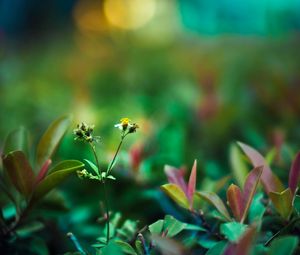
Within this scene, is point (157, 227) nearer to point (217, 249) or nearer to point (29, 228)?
point (217, 249)

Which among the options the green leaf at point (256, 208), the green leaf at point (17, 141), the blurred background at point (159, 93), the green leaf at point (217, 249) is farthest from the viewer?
the blurred background at point (159, 93)

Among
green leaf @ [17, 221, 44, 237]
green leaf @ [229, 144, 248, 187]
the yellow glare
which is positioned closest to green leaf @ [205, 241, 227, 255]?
green leaf @ [229, 144, 248, 187]

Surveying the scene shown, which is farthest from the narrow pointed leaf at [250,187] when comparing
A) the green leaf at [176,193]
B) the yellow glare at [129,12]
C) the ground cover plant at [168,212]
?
the yellow glare at [129,12]

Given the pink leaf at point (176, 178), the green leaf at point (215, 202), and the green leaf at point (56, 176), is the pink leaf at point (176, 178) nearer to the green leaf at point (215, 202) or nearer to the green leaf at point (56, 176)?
the green leaf at point (215, 202)

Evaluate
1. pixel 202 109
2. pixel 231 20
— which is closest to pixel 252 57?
pixel 202 109

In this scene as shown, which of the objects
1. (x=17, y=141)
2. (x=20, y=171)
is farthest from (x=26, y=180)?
(x=17, y=141)

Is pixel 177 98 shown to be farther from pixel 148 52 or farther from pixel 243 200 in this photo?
pixel 148 52
